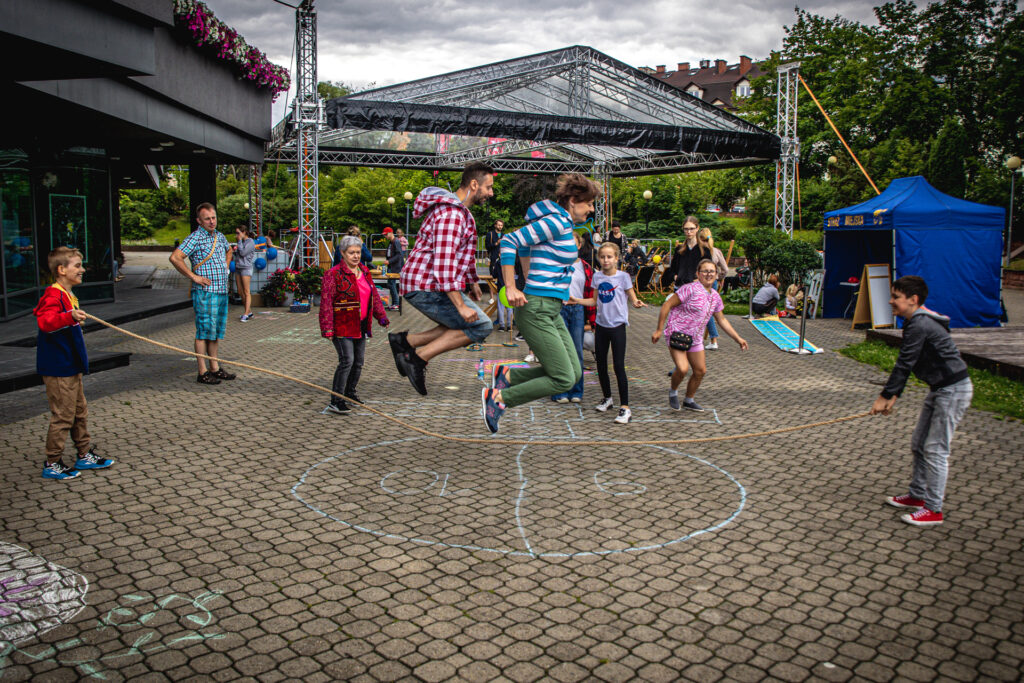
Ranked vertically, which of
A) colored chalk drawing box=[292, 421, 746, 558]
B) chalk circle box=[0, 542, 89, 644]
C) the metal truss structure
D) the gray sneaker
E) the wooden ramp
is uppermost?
the metal truss structure

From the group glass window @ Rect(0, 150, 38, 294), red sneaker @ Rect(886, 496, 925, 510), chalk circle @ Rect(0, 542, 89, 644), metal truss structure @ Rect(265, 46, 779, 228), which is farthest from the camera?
metal truss structure @ Rect(265, 46, 779, 228)

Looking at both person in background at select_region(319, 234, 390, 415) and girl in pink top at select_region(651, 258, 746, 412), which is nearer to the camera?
person in background at select_region(319, 234, 390, 415)

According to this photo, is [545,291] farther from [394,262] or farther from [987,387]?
[394,262]

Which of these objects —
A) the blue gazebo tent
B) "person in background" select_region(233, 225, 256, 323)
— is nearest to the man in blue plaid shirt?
"person in background" select_region(233, 225, 256, 323)

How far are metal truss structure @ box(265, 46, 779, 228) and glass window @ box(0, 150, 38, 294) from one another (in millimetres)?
5814

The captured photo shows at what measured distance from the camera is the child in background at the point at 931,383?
4.62m

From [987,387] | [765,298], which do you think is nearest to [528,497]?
[987,387]

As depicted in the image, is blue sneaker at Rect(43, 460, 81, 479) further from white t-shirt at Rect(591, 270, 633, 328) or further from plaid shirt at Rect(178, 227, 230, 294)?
white t-shirt at Rect(591, 270, 633, 328)

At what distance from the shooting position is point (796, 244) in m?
17.0

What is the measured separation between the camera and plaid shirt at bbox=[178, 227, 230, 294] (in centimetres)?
845

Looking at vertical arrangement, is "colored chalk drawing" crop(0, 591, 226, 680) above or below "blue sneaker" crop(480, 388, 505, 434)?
below

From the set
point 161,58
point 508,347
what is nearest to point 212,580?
point 508,347

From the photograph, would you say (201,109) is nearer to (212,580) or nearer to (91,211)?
(91,211)

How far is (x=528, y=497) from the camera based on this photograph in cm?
504
